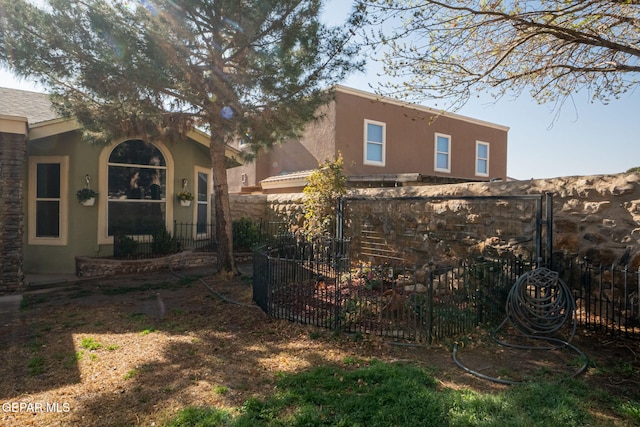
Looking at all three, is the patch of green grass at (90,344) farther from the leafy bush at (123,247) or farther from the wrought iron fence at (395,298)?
the leafy bush at (123,247)

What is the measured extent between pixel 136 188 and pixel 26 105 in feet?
10.6

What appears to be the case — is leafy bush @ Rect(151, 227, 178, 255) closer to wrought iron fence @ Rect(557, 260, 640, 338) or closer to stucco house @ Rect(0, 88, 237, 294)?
stucco house @ Rect(0, 88, 237, 294)

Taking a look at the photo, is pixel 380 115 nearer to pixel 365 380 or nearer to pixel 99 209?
pixel 99 209

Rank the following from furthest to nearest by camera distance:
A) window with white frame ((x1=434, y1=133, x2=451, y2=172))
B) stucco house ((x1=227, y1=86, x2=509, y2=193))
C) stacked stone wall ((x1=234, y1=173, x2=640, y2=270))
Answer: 1. window with white frame ((x1=434, y1=133, x2=451, y2=172))
2. stucco house ((x1=227, y1=86, x2=509, y2=193))
3. stacked stone wall ((x1=234, y1=173, x2=640, y2=270))

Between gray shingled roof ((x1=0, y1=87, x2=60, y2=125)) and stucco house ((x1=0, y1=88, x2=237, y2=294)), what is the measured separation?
0.08 ft

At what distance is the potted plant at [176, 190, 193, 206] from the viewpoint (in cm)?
1034

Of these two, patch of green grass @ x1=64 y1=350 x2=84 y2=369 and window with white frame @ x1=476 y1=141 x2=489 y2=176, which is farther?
window with white frame @ x1=476 y1=141 x2=489 y2=176

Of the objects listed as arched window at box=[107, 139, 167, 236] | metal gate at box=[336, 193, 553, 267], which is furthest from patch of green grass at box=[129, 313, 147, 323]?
arched window at box=[107, 139, 167, 236]

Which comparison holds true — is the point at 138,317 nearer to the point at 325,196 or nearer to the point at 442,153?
the point at 325,196

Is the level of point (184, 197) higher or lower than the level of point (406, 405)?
higher

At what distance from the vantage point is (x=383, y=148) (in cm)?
1501

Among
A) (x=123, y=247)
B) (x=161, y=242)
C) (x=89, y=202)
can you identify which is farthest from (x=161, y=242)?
(x=89, y=202)

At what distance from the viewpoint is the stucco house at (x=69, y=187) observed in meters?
6.85

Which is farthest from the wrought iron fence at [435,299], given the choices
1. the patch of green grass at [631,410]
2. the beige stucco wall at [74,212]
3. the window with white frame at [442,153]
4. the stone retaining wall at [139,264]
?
the window with white frame at [442,153]
